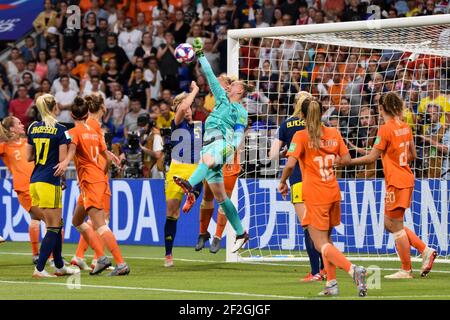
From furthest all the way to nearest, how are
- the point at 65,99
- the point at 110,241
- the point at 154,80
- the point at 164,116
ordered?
1. the point at 65,99
2. the point at 154,80
3. the point at 164,116
4. the point at 110,241

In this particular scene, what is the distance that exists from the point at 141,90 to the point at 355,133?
7.67 meters

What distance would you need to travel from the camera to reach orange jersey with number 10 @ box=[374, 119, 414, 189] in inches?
504

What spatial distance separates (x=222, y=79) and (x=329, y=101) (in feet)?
10.9

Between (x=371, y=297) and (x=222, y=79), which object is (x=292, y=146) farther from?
(x=222, y=79)

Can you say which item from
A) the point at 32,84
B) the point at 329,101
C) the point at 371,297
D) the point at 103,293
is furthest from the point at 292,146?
the point at 32,84

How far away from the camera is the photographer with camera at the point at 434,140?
16453 mm

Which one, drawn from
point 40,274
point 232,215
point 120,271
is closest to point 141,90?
point 232,215

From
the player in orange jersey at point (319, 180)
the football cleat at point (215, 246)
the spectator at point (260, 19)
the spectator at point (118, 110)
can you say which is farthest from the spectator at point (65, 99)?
the player in orange jersey at point (319, 180)

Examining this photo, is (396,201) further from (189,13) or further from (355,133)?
(189,13)

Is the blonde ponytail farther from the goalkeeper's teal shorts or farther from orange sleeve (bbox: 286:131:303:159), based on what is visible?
the goalkeeper's teal shorts

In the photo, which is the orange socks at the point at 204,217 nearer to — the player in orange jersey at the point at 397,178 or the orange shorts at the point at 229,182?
the orange shorts at the point at 229,182

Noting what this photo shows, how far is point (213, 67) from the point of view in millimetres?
23125

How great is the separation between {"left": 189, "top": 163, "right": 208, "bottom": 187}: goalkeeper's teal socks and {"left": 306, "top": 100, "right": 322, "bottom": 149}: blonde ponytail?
3.19m

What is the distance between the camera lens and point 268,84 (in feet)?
61.1
